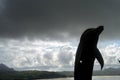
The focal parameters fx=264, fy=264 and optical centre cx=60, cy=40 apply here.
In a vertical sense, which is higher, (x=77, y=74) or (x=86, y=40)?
(x=86, y=40)

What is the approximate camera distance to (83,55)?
16531mm

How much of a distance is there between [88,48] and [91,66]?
1182mm

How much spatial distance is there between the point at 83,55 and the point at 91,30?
64.5 inches

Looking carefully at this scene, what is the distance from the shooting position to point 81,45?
54.3ft

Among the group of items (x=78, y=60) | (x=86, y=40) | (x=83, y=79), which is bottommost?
(x=83, y=79)

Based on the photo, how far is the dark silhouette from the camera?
16406 millimetres

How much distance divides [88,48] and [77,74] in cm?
179

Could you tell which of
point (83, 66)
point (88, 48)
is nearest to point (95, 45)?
point (88, 48)

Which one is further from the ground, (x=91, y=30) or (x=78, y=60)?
(x=91, y=30)

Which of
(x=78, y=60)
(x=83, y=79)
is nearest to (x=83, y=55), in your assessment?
(x=78, y=60)

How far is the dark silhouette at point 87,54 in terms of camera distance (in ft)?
53.8

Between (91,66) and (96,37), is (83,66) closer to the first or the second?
(91,66)

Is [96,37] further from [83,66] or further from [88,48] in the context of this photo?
[83,66]

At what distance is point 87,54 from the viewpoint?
16.7m
